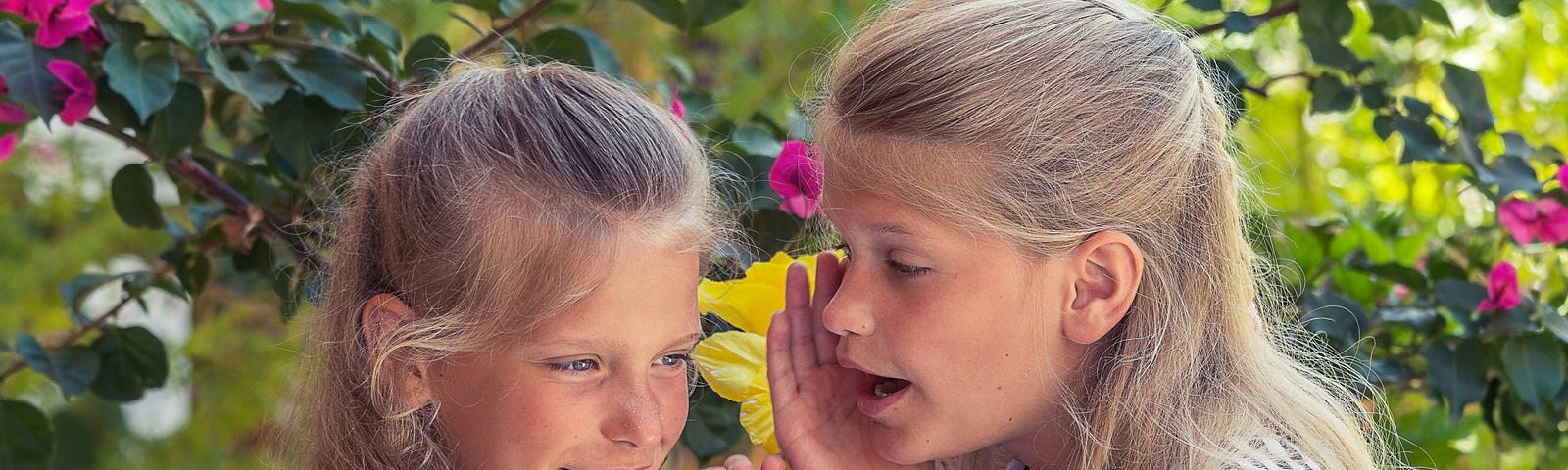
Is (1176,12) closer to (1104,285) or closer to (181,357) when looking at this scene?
(1104,285)

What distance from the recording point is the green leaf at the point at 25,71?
1104mm

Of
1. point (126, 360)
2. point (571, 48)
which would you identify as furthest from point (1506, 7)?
point (126, 360)

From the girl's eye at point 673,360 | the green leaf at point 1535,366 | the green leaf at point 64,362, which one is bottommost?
the green leaf at point 64,362

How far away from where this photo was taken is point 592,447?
3.42 ft

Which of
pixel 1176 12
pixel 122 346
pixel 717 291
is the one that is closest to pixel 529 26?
pixel 717 291

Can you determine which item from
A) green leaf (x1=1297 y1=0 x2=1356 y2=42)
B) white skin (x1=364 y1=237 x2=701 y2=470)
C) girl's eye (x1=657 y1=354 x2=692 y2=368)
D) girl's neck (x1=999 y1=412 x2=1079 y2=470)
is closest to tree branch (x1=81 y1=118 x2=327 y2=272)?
white skin (x1=364 y1=237 x2=701 y2=470)

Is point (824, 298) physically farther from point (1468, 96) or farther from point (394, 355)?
point (1468, 96)

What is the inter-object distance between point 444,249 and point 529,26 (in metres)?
0.40

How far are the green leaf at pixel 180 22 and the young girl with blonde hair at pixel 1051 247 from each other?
51 centimetres

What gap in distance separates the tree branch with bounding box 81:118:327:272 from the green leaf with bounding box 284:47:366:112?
141 mm

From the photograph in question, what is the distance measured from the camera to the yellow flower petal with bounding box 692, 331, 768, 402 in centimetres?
119

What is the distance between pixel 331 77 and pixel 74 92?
206mm

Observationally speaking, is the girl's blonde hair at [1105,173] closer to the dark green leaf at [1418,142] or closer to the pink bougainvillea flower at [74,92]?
the dark green leaf at [1418,142]

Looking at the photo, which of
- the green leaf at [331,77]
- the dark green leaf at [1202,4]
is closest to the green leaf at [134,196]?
the green leaf at [331,77]
